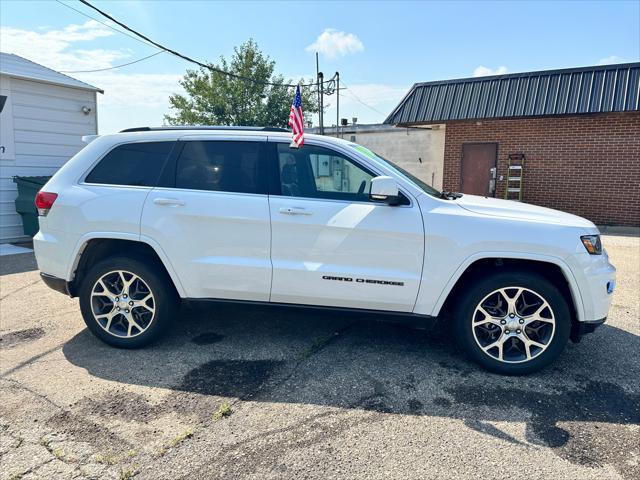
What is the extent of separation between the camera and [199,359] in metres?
3.92

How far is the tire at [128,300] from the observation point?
3990 mm

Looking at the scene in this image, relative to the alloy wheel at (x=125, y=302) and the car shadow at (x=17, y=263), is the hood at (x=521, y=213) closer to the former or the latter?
the alloy wheel at (x=125, y=302)

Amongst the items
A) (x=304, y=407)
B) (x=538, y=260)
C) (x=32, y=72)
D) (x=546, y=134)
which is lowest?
(x=304, y=407)

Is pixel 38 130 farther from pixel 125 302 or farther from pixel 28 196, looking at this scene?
pixel 125 302

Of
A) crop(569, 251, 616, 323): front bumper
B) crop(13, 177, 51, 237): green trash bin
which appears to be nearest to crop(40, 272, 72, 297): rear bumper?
crop(569, 251, 616, 323): front bumper

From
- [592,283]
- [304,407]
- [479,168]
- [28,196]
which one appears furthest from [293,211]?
[479,168]

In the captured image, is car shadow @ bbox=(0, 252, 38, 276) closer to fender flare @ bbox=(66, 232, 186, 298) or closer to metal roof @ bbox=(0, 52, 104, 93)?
metal roof @ bbox=(0, 52, 104, 93)

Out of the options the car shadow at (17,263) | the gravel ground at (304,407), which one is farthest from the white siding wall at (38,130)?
the gravel ground at (304,407)

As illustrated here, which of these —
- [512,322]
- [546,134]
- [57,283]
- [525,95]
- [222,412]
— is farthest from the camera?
[546,134]

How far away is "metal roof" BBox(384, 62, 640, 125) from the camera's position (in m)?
10.9

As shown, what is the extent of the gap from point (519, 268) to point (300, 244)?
1774mm

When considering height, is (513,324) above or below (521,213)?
below

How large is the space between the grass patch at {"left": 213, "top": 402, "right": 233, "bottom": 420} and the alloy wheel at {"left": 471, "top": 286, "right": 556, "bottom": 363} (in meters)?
1.99

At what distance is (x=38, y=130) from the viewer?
9883mm
